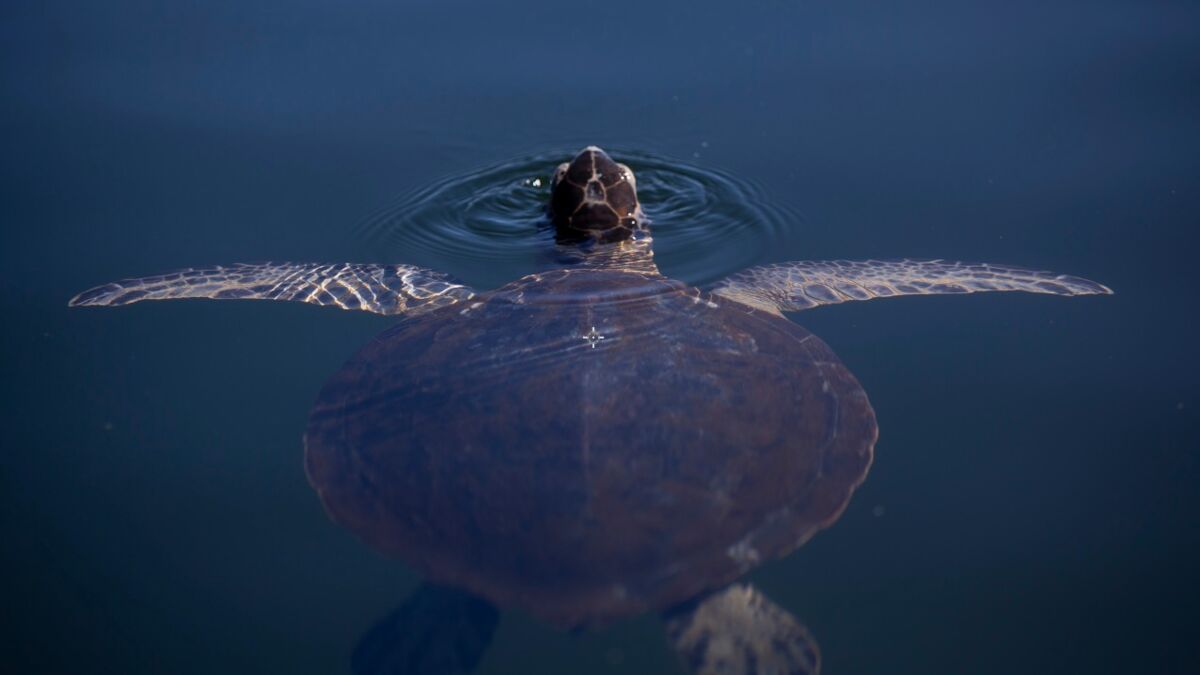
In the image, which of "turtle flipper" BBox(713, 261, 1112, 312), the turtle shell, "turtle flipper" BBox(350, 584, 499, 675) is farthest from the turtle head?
"turtle flipper" BBox(350, 584, 499, 675)

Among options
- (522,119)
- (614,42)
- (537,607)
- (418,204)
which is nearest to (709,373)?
(537,607)

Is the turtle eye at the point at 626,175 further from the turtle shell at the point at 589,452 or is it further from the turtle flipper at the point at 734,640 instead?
the turtle flipper at the point at 734,640

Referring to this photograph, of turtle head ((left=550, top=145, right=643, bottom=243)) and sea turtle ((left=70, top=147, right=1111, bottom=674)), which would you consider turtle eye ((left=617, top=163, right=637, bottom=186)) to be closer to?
turtle head ((left=550, top=145, right=643, bottom=243))

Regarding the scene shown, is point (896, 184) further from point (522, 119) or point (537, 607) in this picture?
point (537, 607)

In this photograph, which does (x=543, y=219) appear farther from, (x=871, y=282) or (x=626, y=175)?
(x=871, y=282)

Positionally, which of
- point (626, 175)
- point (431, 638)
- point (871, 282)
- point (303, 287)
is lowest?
point (431, 638)

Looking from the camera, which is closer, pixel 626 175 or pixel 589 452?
pixel 589 452

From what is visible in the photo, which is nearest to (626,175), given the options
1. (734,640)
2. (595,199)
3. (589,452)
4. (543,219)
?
(595,199)
